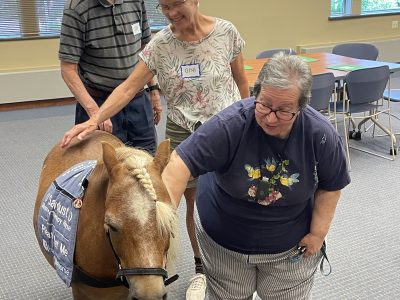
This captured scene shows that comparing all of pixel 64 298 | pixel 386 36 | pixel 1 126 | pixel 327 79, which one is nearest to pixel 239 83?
pixel 64 298

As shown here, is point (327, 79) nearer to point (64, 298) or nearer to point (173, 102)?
point (173, 102)

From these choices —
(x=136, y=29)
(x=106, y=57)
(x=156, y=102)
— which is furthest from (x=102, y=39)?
(x=156, y=102)

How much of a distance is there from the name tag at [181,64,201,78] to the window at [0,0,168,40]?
4690 millimetres

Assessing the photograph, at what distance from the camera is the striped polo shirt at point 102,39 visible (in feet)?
7.26

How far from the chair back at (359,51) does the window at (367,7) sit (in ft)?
8.54

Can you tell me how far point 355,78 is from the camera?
161 inches

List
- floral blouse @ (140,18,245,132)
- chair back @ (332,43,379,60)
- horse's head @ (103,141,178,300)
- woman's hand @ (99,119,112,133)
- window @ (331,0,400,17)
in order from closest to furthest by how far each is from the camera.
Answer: horse's head @ (103,141,178,300)
floral blouse @ (140,18,245,132)
woman's hand @ (99,119,112,133)
chair back @ (332,43,379,60)
window @ (331,0,400,17)

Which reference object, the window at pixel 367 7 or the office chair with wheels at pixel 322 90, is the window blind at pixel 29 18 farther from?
the window at pixel 367 7

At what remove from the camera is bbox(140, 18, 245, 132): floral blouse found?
1964mm

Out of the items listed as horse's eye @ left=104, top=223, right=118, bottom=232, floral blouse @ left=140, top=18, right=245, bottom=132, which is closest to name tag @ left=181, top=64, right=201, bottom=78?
floral blouse @ left=140, top=18, right=245, bottom=132

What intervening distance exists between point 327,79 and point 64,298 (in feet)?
8.95

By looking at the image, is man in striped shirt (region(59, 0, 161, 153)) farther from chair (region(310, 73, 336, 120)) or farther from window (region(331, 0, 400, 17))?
window (region(331, 0, 400, 17))

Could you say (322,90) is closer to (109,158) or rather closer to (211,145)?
(211,145)

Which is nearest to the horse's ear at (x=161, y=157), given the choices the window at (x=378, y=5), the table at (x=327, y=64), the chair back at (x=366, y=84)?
the table at (x=327, y=64)
